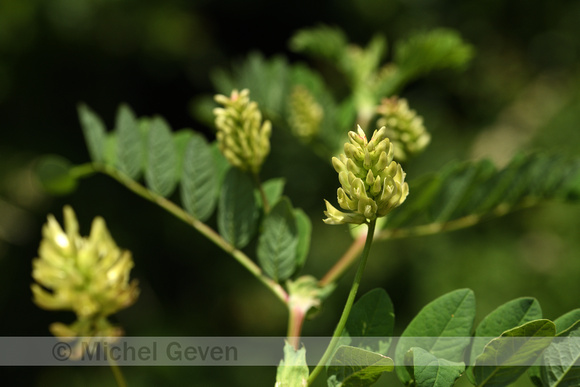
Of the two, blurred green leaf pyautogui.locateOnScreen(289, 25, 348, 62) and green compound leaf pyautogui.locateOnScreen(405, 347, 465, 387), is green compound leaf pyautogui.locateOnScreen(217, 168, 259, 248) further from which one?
blurred green leaf pyautogui.locateOnScreen(289, 25, 348, 62)

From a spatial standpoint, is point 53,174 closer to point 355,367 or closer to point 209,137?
point 355,367

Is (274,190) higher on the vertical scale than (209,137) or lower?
lower

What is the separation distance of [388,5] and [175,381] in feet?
8.45

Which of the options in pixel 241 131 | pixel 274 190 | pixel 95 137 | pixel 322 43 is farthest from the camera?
pixel 322 43

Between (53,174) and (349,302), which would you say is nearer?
(349,302)

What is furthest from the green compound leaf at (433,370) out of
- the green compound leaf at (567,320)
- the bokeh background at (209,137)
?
the bokeh background at (209,137)

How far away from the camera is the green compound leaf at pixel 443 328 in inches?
21.0

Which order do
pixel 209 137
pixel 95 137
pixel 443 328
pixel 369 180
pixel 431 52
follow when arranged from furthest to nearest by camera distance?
pixel 209 137 → pixel 431 52 → pixel 95 137 → pixel 443 328 → pixel 369 180

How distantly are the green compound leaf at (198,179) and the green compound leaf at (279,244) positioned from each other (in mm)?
124

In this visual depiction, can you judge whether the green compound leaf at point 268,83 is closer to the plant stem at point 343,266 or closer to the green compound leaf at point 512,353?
the plant stem at point 343,266

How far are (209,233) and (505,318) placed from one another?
390 mm

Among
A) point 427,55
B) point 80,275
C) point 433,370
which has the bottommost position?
point 433,370

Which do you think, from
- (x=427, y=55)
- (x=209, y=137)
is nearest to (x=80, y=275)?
(x=427, y=55)

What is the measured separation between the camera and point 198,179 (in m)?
0.75
